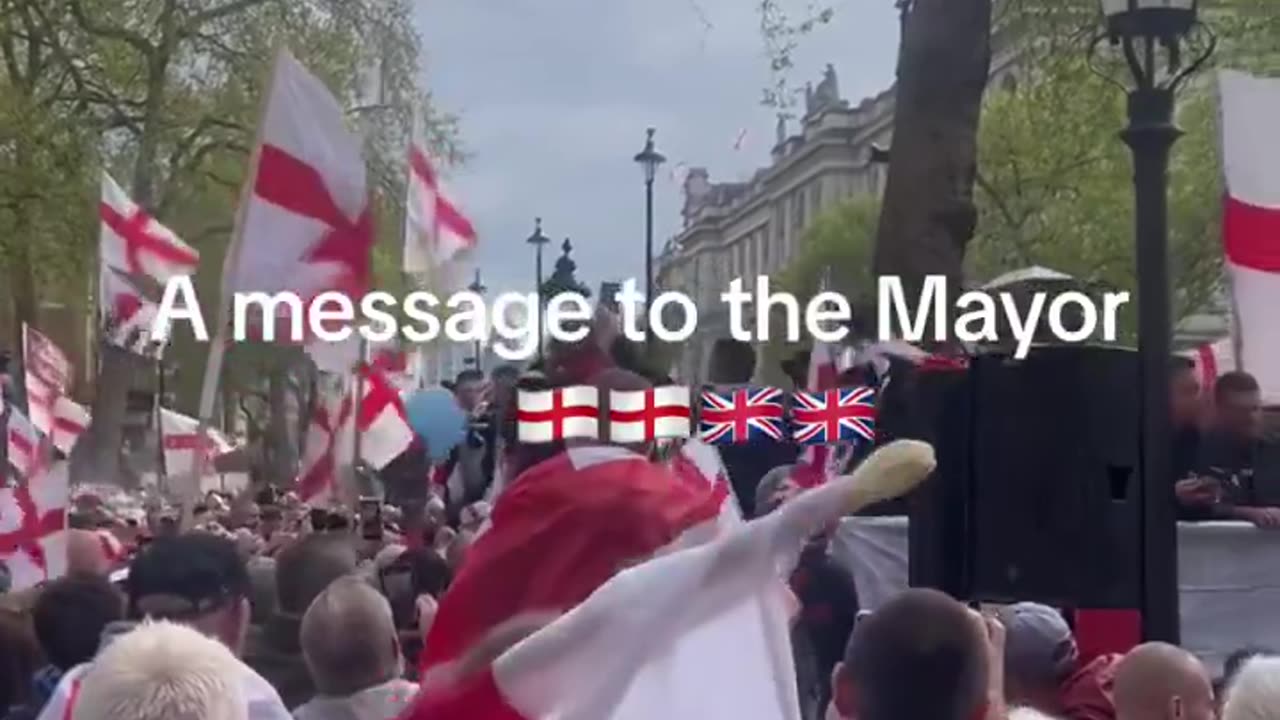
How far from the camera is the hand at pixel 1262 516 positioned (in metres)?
7.42

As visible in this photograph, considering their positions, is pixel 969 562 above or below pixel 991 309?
below

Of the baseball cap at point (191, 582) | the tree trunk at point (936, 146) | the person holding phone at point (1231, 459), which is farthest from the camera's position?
the tree trunk at point (936, 146)

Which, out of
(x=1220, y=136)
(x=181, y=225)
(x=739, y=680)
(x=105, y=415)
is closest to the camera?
(x=739, y=680)

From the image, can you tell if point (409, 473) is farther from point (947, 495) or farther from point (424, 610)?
point (947, 495)

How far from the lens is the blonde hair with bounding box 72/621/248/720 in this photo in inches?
141

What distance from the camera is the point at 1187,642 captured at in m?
7.46

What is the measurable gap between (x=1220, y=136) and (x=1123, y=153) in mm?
31087

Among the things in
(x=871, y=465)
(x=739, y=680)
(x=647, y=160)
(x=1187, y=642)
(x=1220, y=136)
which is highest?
(x=647, y=160)

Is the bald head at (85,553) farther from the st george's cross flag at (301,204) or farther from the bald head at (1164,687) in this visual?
the bald head at (1164,687)

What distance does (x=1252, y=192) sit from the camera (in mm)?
8281

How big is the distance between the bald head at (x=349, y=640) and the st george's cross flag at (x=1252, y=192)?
4026mm

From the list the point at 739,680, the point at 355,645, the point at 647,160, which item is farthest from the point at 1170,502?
the point at 647,160

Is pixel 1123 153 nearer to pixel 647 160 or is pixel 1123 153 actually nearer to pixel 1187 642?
pixel 647 160

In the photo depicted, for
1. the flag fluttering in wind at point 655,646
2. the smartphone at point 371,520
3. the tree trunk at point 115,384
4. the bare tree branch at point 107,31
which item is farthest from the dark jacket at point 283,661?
the bare tree branch at point 107,31
